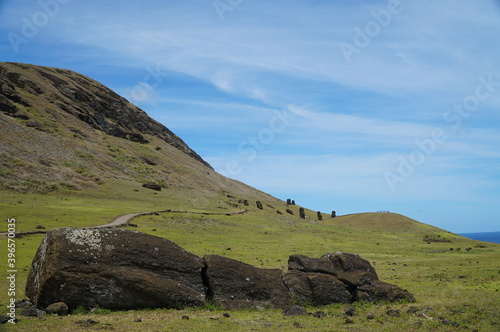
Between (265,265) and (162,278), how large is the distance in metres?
18.8

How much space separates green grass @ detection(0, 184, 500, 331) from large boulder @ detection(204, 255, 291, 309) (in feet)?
3.43

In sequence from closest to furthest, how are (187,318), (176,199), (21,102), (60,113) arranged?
(187,318) < (176,199) < (21,102) < (60,113)

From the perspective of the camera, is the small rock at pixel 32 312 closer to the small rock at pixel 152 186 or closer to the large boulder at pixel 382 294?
the large boulder at pixel 382 294

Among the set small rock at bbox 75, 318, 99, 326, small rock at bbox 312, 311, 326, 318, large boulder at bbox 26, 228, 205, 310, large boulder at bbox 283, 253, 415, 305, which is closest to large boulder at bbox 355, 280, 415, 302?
large boulder at bbox 283, 253, 415, 305

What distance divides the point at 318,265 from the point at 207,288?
7.40 m

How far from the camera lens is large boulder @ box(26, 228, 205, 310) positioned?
61.7 feet

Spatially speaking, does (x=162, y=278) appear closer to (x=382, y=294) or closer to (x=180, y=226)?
(x=382, y=294)

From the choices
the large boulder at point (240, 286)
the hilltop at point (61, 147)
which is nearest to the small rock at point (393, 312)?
the large boulder at point (240, 286)

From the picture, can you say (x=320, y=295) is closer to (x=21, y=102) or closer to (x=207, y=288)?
(x=207, y=288)

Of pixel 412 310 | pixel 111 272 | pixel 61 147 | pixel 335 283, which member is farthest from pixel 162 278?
pixel 61 147

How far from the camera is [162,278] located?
21.0m

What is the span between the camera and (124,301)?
64.3 ft

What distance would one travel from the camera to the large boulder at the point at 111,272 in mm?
18797

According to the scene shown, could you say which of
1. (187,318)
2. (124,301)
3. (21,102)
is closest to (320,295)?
(187,318)
